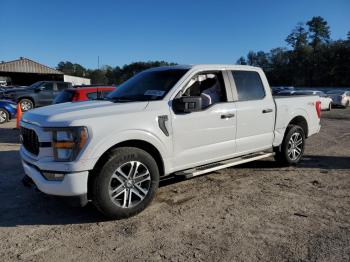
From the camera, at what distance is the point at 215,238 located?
3736 mm

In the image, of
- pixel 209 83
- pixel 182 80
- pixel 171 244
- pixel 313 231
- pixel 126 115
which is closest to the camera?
pixel 171 244

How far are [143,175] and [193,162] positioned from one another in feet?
2.94

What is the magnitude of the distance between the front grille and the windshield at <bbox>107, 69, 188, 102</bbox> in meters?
1.29

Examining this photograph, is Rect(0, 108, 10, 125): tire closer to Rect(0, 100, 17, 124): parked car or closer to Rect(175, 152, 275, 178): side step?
Rect(0, 100, 17, 124): parked car

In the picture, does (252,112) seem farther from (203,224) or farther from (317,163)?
(317,163)

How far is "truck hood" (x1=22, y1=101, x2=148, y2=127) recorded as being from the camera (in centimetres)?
390

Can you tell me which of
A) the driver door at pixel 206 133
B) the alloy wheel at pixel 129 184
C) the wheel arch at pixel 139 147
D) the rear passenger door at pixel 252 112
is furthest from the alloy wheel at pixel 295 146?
the alloy wheel at pixel 129 184

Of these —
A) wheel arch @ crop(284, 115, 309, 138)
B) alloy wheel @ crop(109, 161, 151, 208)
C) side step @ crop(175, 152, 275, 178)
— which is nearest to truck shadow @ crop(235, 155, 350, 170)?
wheel arch @ crop(284, 115, 309, 138)

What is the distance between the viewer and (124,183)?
4223 millimetres

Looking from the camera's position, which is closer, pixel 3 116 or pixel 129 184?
pixel 129 184

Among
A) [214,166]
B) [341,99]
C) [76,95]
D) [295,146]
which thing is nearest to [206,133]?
[214,166]

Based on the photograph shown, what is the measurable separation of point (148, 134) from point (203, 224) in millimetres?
1294

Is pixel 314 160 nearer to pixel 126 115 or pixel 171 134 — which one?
pixel 171 134

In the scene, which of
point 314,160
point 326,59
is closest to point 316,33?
point 326,59
